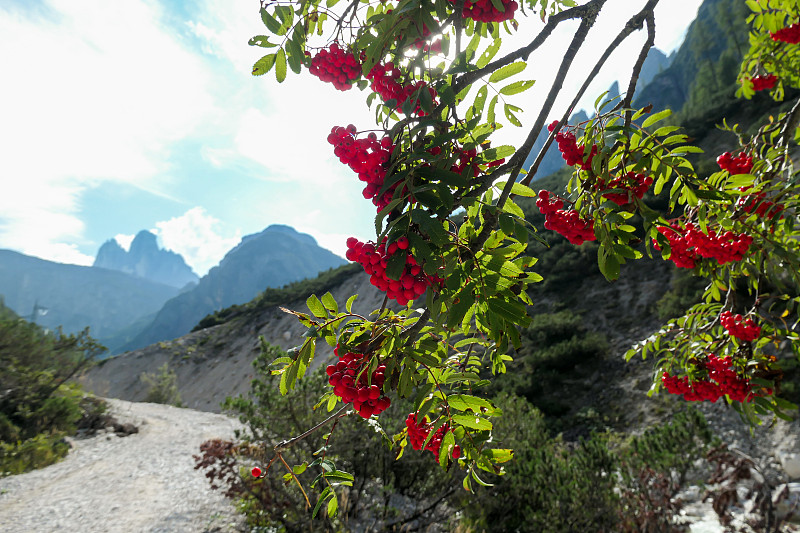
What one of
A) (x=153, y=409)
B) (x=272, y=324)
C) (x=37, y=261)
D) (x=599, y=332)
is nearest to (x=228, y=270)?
(x=37, y=261)

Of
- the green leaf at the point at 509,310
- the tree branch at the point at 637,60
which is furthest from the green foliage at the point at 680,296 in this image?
the green leaf at the point at 509,310

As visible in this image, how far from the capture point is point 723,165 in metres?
2.65

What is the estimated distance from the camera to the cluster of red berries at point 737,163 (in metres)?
2.50

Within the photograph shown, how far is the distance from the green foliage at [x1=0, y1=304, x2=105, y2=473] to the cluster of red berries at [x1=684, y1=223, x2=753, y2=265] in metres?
11.3

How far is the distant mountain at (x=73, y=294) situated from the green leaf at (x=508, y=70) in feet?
564

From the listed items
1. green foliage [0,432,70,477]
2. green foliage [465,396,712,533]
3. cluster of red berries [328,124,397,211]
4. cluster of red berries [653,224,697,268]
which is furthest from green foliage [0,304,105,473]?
cluster of red berries [653,224,697,268]

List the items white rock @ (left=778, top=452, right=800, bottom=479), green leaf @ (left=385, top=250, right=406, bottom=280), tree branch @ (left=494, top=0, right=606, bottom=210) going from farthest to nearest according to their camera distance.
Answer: white rock @ (left=778, top=452, right=800, bottom=479), tree branch @ (left=494, top=0, right=606, bottom=210), green leaf @ (left=385, top=250, right=406, bottom=280)

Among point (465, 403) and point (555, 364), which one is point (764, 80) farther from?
point (555, 364)

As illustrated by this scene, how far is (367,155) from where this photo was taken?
1.31 m

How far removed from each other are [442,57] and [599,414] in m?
10.2

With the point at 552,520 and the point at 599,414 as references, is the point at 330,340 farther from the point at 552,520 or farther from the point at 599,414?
the point at 599,414

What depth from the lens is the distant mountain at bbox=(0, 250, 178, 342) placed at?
5570 inches

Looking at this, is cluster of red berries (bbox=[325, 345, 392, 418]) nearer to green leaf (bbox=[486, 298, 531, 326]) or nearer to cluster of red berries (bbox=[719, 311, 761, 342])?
green leaf (bbox=[486, 298, 531, 326])

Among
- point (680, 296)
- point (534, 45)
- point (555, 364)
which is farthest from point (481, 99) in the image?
point (680, 296)
